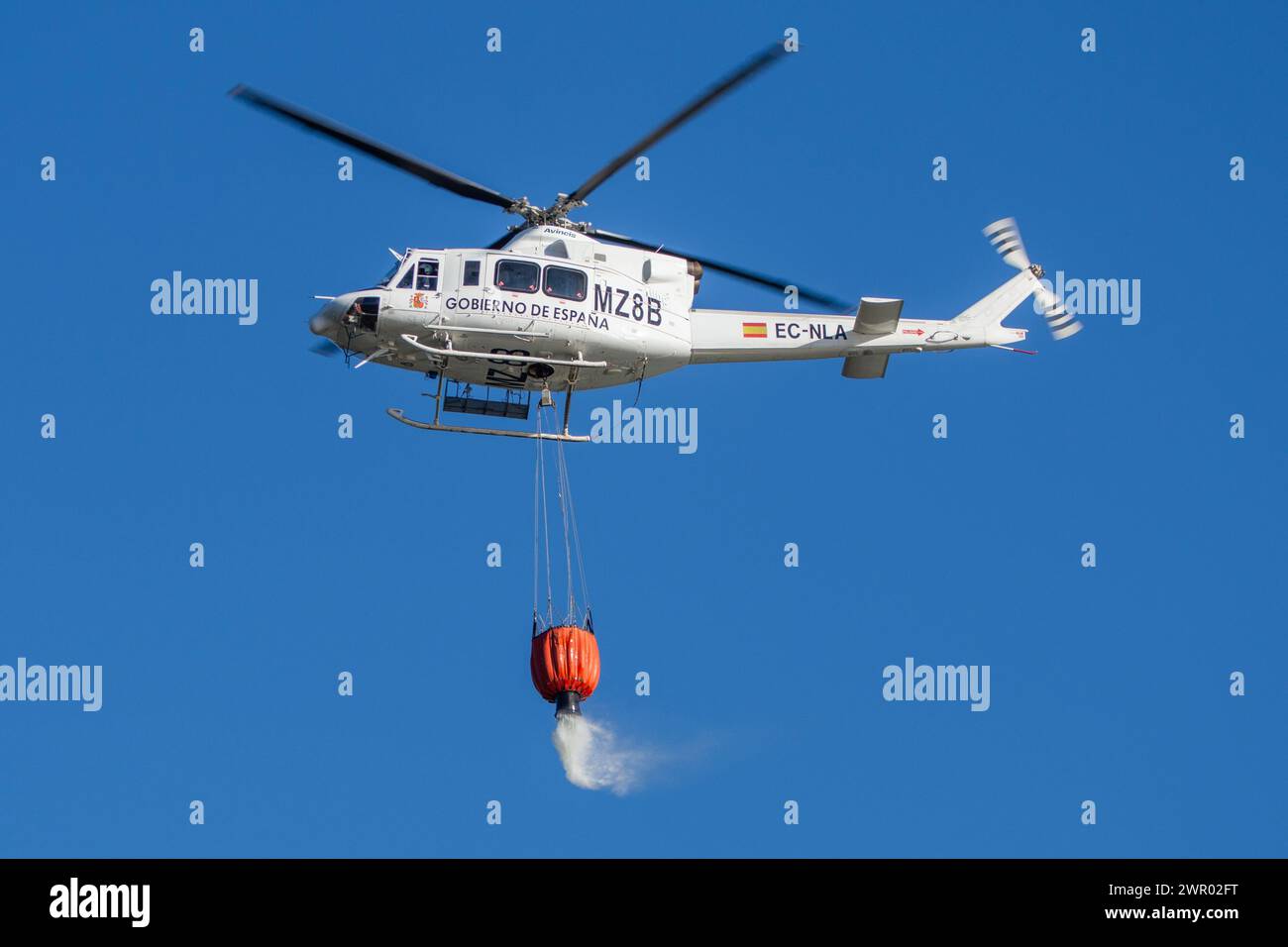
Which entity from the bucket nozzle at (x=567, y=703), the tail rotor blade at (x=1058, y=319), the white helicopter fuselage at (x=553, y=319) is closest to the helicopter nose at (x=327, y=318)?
the white helicopter fuselage at (x=553, y=319)

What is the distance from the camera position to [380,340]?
3356 centimetres

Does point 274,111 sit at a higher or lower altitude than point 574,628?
higher

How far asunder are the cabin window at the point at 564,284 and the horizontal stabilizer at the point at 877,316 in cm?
506

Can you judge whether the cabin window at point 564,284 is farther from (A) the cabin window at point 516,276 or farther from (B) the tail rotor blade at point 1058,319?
(B) the tail rotor blade at point 1058,319

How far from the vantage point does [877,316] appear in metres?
35.9

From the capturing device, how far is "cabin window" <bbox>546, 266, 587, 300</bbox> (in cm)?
3391

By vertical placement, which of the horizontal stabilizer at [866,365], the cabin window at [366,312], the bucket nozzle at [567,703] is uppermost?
the cabin window at [366,312]

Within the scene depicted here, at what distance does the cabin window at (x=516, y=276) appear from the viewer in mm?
33719

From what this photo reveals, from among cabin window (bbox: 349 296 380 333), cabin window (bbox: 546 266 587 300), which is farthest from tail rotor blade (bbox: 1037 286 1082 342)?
cabin window (bbox: 349 296 380 333)

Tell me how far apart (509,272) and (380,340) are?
2.37 metres

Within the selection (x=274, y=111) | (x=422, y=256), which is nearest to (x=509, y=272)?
(x=422, y=256)

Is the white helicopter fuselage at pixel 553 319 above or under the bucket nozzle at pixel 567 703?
above

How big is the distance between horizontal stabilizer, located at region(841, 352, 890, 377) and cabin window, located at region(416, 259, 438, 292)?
299 inches

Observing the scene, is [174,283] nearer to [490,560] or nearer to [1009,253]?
[490,560]
